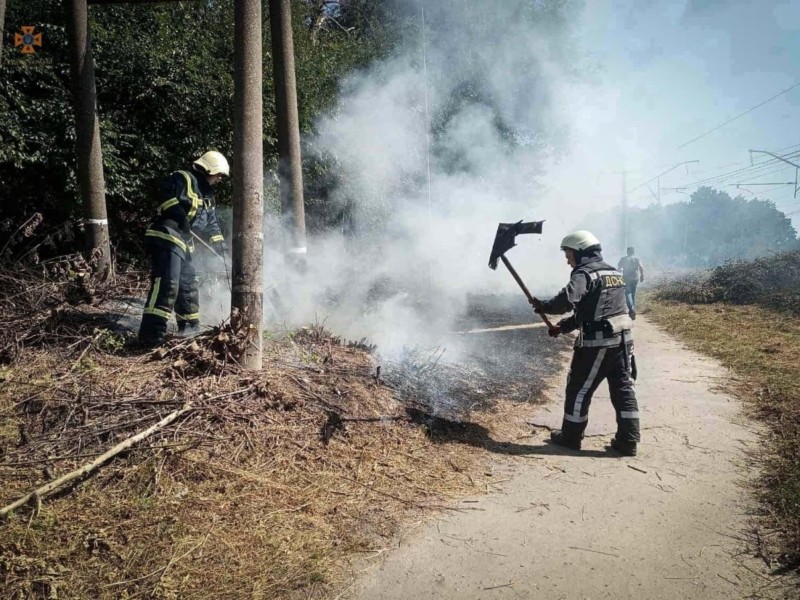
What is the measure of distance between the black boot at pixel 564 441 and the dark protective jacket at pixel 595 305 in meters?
0.82

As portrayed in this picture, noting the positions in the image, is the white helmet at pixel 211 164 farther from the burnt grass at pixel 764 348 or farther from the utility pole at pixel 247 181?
the burnt grass at pixel 764 348

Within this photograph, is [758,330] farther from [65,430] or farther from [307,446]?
[65,430]

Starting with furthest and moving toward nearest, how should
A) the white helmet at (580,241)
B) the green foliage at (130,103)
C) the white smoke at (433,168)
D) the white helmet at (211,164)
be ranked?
the white smoke at (433,168) < the green foliage at (130,103) < the white helmet at (211,164) < the white helmet at (580,241)

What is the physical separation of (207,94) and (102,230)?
12.1ft

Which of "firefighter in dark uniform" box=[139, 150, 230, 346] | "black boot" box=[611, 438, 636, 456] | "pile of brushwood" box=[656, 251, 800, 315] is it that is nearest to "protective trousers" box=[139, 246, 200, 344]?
"firefighter in dark uniform" box=[139, 150, 230, 346]

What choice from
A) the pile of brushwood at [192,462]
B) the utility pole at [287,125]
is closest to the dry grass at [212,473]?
the pile of brushwood at [192,462]

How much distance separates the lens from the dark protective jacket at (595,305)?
4199 mm

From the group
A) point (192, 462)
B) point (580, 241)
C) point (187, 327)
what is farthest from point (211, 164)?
point (580, 241)

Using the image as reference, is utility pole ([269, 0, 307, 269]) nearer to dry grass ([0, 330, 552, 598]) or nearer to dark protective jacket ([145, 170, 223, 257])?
dark protective jacket ([145, 170, 223, 257])

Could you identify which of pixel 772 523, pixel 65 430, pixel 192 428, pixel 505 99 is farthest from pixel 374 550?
pixel 505 99

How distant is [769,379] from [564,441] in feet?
11.7

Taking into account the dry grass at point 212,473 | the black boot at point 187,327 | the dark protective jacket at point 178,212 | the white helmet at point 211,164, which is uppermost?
the white helmet at point 211,164

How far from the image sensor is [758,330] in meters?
9.19

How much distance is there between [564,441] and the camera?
4273mm
